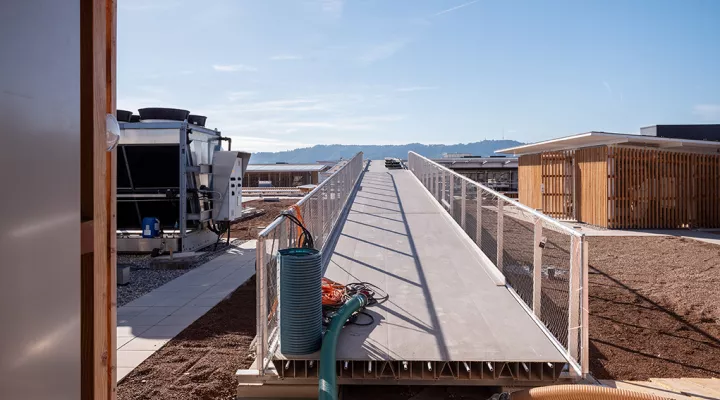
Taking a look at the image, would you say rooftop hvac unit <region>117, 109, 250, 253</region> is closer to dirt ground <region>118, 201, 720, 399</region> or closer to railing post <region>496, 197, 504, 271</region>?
dirt ground <region>118, 201, 720, 399</region>

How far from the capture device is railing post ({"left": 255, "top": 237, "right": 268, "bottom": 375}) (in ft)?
12.8

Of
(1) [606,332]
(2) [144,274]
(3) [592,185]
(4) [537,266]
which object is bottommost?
(1) [606,332]

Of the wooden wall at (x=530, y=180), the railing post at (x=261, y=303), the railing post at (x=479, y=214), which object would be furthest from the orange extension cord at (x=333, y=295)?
the wooden wall at (x=530, y=180)

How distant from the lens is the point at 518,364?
406 cm

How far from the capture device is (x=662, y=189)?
17.4m

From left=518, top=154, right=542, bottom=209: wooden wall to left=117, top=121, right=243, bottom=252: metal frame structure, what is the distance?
15.1 metres

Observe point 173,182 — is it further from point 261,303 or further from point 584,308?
point 584,308

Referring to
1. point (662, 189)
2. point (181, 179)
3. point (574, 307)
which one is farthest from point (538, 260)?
point (662, 189)

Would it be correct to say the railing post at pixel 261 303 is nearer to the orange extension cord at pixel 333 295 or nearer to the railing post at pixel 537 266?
the orange extension cord at pixel 333 295

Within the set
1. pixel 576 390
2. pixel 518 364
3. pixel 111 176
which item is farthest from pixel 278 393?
pixel 111 176

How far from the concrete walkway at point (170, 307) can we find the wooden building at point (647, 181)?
12996 millimetres

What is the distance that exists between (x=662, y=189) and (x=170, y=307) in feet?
58.0

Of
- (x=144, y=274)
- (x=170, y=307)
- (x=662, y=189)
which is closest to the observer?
(x=170, y=307)

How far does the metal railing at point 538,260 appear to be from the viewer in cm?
407
